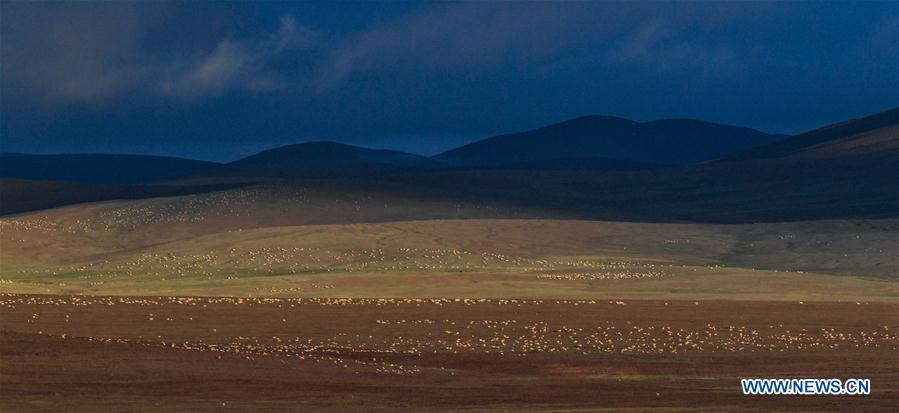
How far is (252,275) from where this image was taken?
190 ft

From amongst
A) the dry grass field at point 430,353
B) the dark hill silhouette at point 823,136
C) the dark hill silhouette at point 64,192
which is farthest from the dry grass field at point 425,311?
the dark hill silhouette at point 823,136

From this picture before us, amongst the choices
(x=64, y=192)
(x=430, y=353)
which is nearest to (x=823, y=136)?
(x=64, y=192)

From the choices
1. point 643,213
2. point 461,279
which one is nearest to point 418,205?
point 643,213

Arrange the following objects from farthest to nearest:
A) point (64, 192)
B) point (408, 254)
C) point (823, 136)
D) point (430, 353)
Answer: point (823, 136) < point (64, 192) < point (408, 254) < point (430, 353)

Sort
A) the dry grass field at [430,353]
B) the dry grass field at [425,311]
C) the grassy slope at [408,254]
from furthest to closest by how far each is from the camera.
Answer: the grassy slope at [408,254], the dry grass field at [425,311], the dry grass field at [430,353]

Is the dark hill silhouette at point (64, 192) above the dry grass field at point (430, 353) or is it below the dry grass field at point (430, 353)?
above

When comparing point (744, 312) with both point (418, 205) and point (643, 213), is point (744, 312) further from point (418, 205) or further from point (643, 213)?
point (643, 213)

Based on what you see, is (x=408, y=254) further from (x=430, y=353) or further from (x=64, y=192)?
(x=64, y=192)

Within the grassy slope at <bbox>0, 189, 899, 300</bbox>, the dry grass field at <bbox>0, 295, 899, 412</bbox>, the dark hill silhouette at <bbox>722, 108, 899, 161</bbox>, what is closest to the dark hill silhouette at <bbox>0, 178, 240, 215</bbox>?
the grassy slope at <bbox>0, 189, 899, 300</bbox>

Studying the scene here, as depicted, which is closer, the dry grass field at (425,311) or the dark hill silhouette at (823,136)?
the dry grass field at (425,311)

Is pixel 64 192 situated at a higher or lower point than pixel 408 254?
higher

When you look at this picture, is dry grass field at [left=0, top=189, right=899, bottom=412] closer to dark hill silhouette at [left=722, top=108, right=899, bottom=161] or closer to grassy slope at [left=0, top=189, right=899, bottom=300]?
grassy slope at [left=0, top=189, right=899, bottom=300]

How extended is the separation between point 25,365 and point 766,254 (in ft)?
162

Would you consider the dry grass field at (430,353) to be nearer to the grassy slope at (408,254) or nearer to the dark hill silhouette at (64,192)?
the grassy slope at (408,254)
